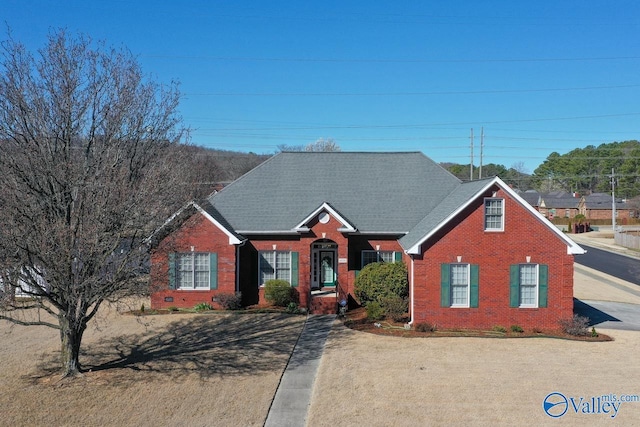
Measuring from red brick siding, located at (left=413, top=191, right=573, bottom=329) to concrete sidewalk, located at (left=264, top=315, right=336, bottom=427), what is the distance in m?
4.39

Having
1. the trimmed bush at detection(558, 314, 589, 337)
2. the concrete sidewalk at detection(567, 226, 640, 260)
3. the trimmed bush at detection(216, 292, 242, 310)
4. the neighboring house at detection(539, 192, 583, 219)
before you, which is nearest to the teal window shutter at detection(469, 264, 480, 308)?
the trimmed bush at detection(558, 314, 589, 337)

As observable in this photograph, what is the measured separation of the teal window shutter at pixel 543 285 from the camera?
18844mm

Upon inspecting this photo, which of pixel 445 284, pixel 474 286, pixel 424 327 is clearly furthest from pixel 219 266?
pixel 474 286

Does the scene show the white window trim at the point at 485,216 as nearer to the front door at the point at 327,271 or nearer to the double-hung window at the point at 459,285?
the double-hung window at the point at 459,285

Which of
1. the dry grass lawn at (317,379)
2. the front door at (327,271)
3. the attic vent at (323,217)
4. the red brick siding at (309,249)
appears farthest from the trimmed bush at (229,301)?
the attic vent at (323,217)

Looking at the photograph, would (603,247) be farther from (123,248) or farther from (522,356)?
(123,248)

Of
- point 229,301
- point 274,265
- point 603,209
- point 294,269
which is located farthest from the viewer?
point 603,209

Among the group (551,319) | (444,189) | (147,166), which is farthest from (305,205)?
(551,319)

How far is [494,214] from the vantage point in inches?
751

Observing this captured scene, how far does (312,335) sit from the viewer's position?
18297 millimetres

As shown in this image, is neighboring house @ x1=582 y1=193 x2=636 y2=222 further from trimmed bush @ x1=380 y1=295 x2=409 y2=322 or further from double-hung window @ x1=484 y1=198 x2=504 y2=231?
trimmed bush @ x1=380 y1=295 x2=409 y2=322

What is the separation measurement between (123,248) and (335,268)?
41.3 ft

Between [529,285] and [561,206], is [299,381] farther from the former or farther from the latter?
[561,206]

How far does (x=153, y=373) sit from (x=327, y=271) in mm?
12415
